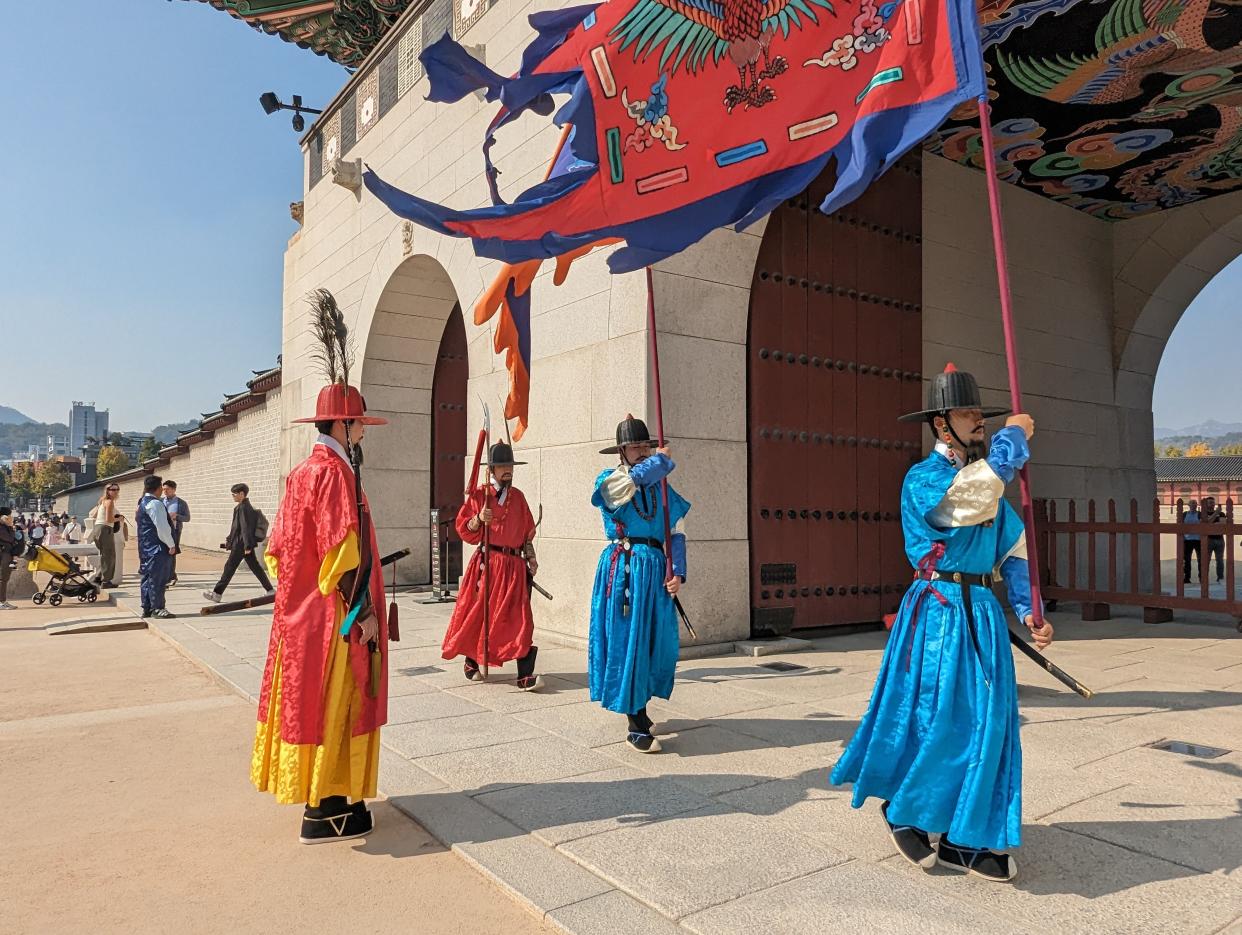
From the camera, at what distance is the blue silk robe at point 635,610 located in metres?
4.24

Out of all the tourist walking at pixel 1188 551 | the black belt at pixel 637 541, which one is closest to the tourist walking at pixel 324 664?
the black belt at pixel 637 541

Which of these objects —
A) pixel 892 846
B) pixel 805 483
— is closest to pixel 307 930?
pixel 892 846

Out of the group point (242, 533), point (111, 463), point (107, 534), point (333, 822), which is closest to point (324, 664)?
point (333, 822)

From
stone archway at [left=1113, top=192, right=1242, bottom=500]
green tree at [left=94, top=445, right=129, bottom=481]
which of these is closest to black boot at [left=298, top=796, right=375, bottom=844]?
stone archway at [left=1113, top=192, right=1242, bottom=500]

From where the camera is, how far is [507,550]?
591 centimetres

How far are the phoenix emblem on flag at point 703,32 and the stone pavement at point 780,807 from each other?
3.62 meters

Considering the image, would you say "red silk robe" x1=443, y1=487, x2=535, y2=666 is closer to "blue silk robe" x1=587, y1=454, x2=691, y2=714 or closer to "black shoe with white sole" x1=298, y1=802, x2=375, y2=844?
"blue silk robe" x1=587, y1=454, x2=691, y2=714

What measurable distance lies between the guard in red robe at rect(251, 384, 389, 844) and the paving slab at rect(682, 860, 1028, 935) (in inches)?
56.7

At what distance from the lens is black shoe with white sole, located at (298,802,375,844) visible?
3.15 meters

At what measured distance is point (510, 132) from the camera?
814 cm

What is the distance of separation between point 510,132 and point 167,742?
605 centimetres

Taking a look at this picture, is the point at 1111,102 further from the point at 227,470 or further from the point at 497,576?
the point at 227,470

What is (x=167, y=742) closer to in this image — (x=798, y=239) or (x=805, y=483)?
(x=805, y=483)

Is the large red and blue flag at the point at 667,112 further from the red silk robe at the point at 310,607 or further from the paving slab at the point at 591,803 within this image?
the paving slab at the point at 591,803
